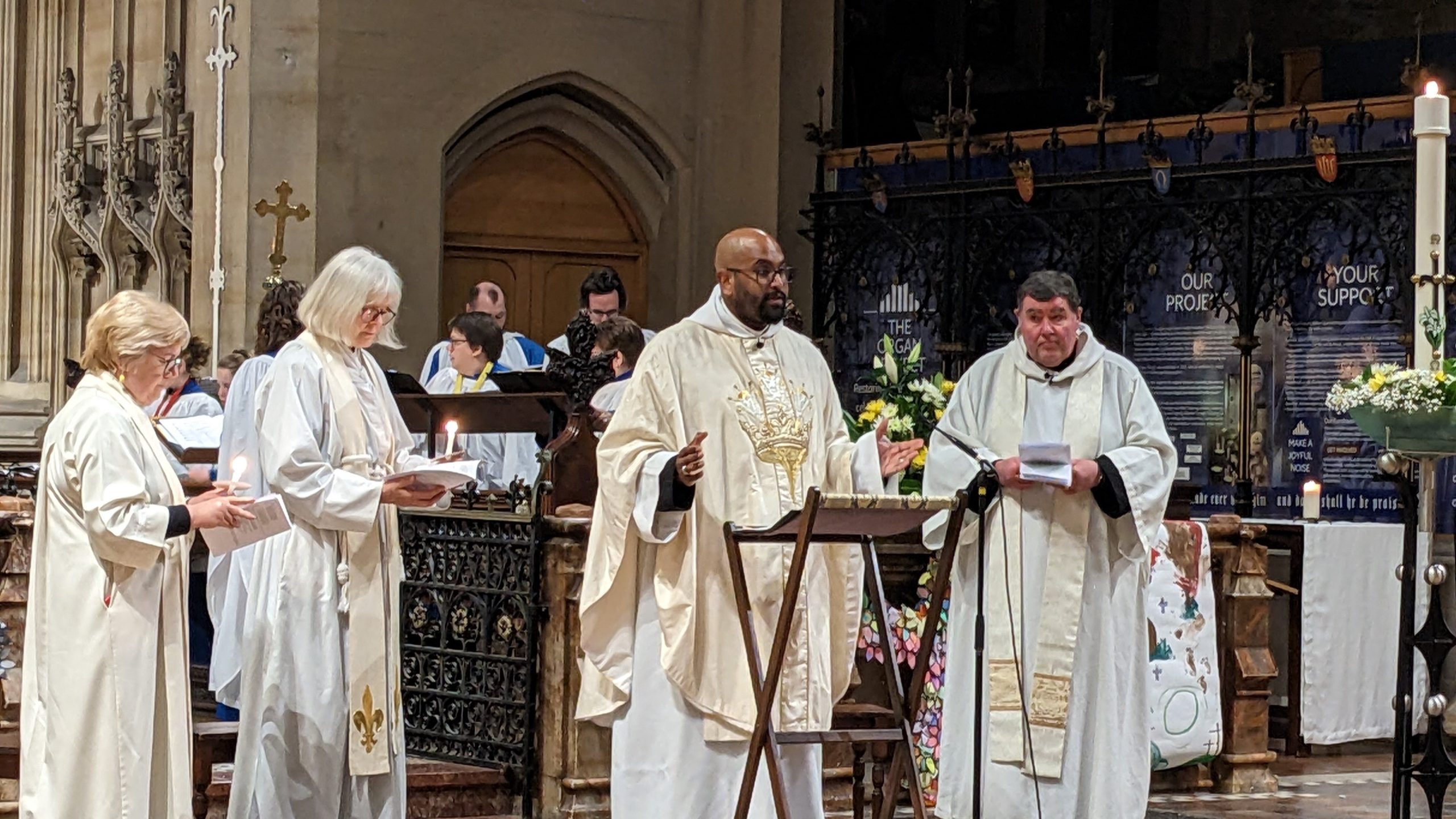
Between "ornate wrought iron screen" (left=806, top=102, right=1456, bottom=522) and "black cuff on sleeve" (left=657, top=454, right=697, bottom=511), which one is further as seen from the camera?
"ornate wrought iron screen" (left=806, top=102, right=1456, bottom=522)

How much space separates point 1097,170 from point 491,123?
11.4 ft

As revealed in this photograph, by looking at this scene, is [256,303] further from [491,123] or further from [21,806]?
[21,806]

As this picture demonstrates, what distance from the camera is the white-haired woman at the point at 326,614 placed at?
211 inches

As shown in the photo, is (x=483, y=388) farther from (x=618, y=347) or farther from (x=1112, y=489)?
(x=1112, y=489)

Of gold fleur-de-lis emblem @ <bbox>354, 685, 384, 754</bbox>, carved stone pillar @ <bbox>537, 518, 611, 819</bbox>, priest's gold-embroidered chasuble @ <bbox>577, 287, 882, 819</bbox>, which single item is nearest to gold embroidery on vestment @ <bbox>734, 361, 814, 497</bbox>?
priest's gold-embroidered chasuble @ <bbox>577, 287, 882, 819</bbox>

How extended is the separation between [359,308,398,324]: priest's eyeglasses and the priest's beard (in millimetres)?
887

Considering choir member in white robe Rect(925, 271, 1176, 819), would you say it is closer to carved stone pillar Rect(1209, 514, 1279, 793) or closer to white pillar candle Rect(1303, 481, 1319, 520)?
carved stone pillar Rect(1209, 514, 1279, 793)

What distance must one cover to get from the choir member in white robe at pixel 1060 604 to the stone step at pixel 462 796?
1.49 metres

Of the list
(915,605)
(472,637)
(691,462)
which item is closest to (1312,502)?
(915,605)

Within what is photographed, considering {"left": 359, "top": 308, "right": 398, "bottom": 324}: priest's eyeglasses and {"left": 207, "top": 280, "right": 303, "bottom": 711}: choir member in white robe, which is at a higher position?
{"left": 359, "top": 308, "right": 398, "bottom": 324}: priest's eyeglasses

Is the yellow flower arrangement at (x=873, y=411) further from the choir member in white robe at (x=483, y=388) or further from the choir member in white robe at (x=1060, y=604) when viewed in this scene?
the choir member in white robe at (x=483, y=388)

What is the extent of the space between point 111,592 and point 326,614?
598 millimetres

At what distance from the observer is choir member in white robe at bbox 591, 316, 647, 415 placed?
7672 millimetres

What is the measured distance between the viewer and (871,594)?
16.9 feet
